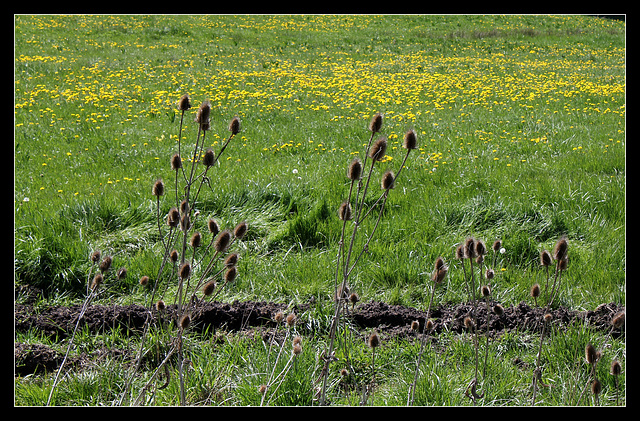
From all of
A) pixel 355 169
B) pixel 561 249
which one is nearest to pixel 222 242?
pixel 355 169

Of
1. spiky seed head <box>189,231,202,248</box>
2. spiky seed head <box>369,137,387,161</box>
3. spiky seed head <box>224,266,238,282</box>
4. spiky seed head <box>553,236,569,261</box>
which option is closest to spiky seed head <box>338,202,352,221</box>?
spiky seed head <box>369,137,387,161</box>

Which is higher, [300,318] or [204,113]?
[204,113]

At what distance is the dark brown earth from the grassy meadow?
115 millimetres

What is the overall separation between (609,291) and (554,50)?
55.9 feet

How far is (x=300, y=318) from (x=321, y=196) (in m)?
1.92

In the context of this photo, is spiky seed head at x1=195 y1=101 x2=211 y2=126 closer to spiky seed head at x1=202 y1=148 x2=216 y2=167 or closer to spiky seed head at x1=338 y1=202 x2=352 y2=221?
spiky seed head at x1=202 y1=148 x2=216 y2=167

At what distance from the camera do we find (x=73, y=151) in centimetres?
689

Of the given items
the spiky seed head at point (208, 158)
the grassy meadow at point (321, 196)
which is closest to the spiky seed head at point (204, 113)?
the spiky seed head at point (208, 158)

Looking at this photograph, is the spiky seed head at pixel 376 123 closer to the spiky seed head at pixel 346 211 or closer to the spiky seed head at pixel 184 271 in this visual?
the spiky seed head at pixel 346 211

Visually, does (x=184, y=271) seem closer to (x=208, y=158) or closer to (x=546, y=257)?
(x=208, y=158)

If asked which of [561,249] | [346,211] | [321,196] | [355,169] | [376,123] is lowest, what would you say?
[321,196]

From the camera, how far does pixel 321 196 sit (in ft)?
16.1

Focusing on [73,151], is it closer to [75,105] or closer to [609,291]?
[75,105]

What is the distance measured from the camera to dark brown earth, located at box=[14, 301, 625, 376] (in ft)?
10.1
